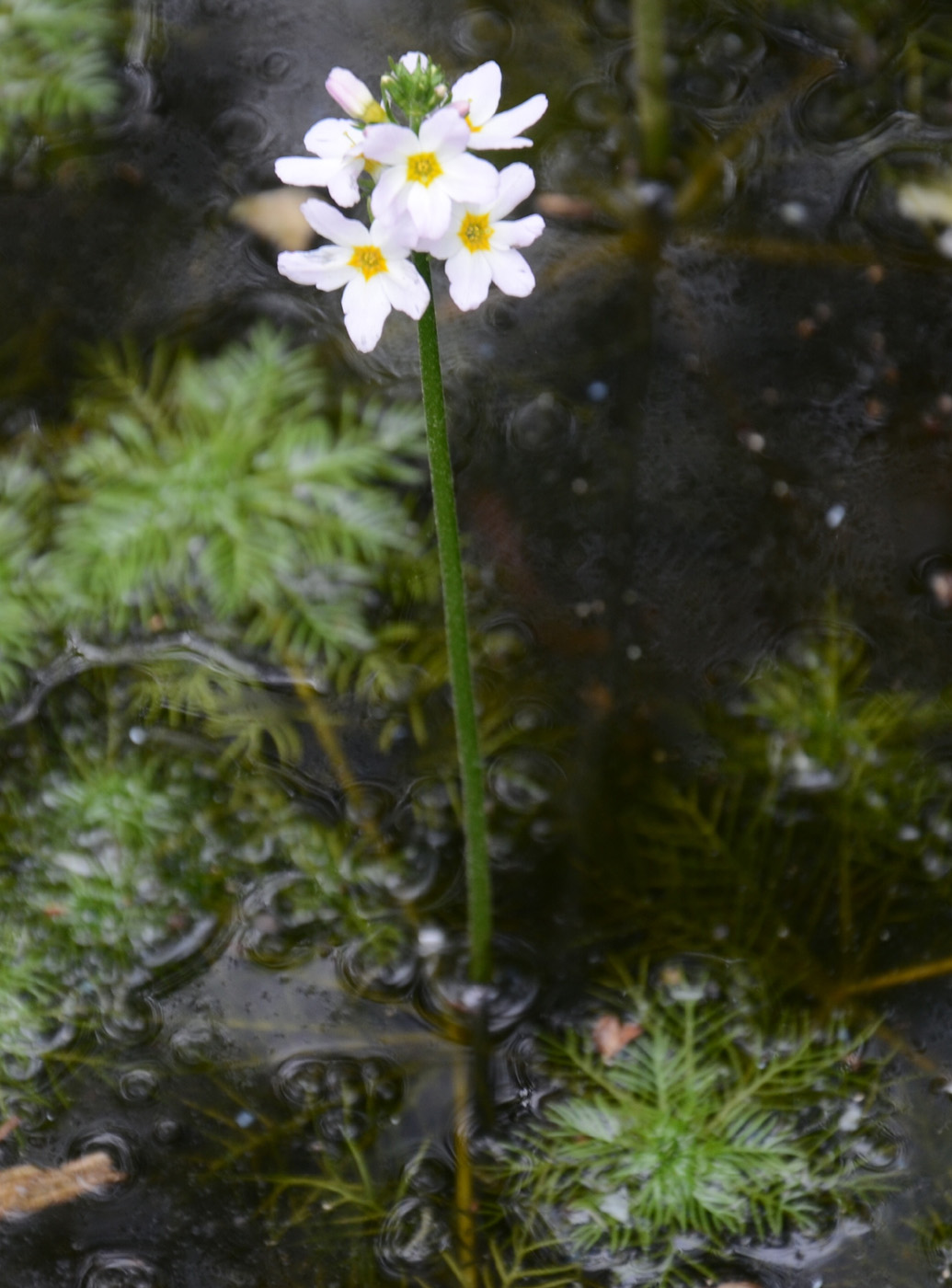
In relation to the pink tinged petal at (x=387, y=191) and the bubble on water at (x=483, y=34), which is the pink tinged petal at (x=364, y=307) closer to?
the pink tinged petal at (x=387, y=191)

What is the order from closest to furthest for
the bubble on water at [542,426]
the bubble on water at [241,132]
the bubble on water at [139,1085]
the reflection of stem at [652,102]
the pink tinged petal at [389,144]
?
A: the pink tinged petal at [389,144]
the bubble on water at [139,1085]
the bubble on water at [542,426]
the reflection of stem at [652,102]
the bubble on water at [241,132]

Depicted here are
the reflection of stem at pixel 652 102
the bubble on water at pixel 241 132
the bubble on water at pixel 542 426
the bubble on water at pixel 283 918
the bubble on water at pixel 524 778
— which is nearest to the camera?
the bubble on water at pixel 283 918

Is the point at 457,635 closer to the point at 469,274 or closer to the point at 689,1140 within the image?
the point at 469,274

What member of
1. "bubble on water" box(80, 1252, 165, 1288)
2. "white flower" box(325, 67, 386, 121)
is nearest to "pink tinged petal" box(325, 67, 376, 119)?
"white flower" box(325, 67, 386, 121)

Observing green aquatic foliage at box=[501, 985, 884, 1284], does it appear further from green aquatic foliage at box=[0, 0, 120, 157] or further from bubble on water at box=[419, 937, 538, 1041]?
green aquatic foliage at box=[0, 0, 120, 157]

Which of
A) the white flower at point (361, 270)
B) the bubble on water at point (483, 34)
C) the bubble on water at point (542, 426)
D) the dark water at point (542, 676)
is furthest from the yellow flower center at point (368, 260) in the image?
the bubble on water at point (483, 34)

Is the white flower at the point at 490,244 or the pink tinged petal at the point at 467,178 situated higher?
the pink tinged petal at the point at 467,178

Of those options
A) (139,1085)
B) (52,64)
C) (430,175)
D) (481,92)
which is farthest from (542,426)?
(52,64)

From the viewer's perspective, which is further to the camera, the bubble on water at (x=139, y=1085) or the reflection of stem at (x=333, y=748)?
the reflection of stem at (x=333, y=748)
